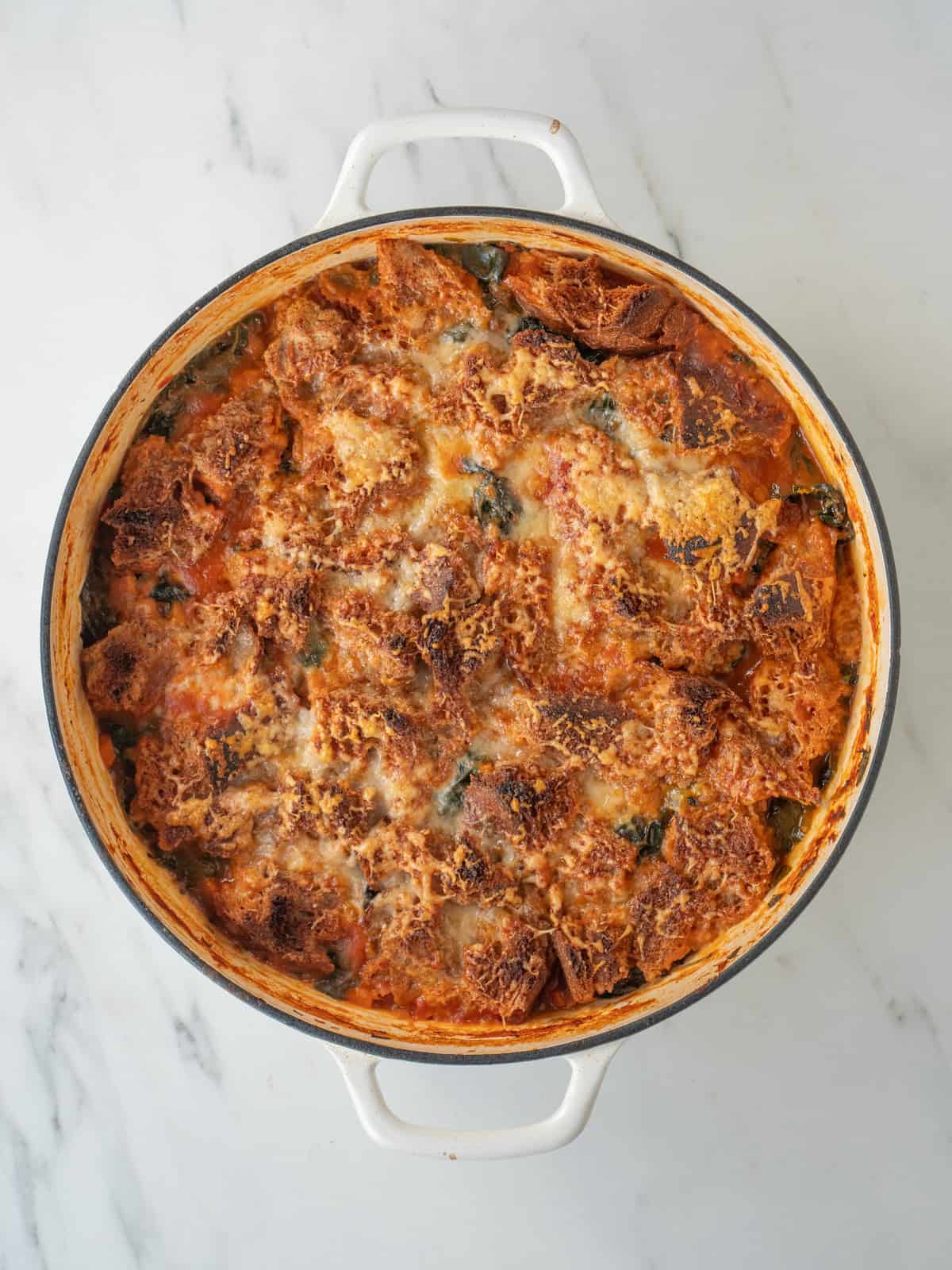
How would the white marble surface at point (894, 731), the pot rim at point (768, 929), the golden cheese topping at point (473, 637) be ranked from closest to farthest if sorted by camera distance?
the pot rim at point (768, 929), the golden cheese topping at point (473, 637), the white marble surface at point (894, 731)

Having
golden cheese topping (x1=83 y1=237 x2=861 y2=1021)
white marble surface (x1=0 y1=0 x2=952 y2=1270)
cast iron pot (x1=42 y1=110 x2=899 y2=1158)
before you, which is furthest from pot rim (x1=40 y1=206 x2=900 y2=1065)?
white marble surface (x1=0 y1=0 x2=952 y2=1270)

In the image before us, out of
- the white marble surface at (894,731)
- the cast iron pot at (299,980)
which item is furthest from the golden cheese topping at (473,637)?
the white marble surface at (894,731)

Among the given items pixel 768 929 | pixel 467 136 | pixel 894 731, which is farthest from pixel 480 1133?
pixel 467 136

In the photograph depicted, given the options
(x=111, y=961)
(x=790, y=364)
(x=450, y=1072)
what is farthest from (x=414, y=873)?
(x=790, y=364)

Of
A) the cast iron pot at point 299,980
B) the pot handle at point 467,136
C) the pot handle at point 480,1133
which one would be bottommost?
the pot handle at point 480,1133

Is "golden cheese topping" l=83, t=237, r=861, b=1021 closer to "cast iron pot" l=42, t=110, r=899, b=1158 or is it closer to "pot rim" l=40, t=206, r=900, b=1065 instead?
"cast iron pot" l=42, t=110, r=899, b=1158

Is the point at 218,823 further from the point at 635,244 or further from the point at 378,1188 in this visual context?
the point at 635,244

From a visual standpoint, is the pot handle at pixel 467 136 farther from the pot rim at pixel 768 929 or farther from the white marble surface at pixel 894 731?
the white marble surface at pixel 894 731
